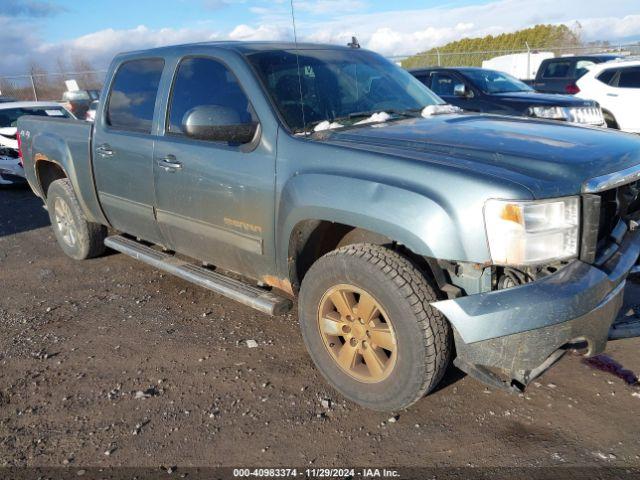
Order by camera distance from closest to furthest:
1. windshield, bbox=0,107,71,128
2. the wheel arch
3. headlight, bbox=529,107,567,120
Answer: the wheel arch, headlight, bbox=529,107,567,120, windshield, bbox=0,107,71,128

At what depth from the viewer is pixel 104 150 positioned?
4438mm

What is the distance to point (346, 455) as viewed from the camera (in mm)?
2648

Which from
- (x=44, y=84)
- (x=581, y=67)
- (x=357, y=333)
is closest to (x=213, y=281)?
(x=357, y=333)

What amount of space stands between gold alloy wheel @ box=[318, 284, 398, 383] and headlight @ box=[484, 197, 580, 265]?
0.67 m

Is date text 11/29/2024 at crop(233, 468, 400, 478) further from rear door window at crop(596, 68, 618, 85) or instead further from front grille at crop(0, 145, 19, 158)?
rear door window at crop(596, 68, 618, 85)

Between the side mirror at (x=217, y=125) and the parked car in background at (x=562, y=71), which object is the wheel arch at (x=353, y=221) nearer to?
the side mirror at (x=217, y=125)

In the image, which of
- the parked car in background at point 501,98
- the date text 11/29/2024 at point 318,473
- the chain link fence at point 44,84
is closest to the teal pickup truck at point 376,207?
the date text 11/29/2024 at point 318,473

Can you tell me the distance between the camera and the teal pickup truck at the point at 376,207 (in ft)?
7.92

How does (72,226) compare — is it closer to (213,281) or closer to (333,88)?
(213,281)

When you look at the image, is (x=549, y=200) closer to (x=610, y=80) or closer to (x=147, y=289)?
(x=147, y=289)

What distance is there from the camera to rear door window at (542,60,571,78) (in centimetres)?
1353

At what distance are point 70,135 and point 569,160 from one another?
4044 millimetres

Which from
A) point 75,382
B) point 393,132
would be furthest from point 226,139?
point 75,382

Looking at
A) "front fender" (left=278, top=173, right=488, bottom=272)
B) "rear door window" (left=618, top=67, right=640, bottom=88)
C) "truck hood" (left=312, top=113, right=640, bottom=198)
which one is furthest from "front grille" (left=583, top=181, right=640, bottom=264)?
"rear door window" (left=618, top=67, right=640, bottom=88)
